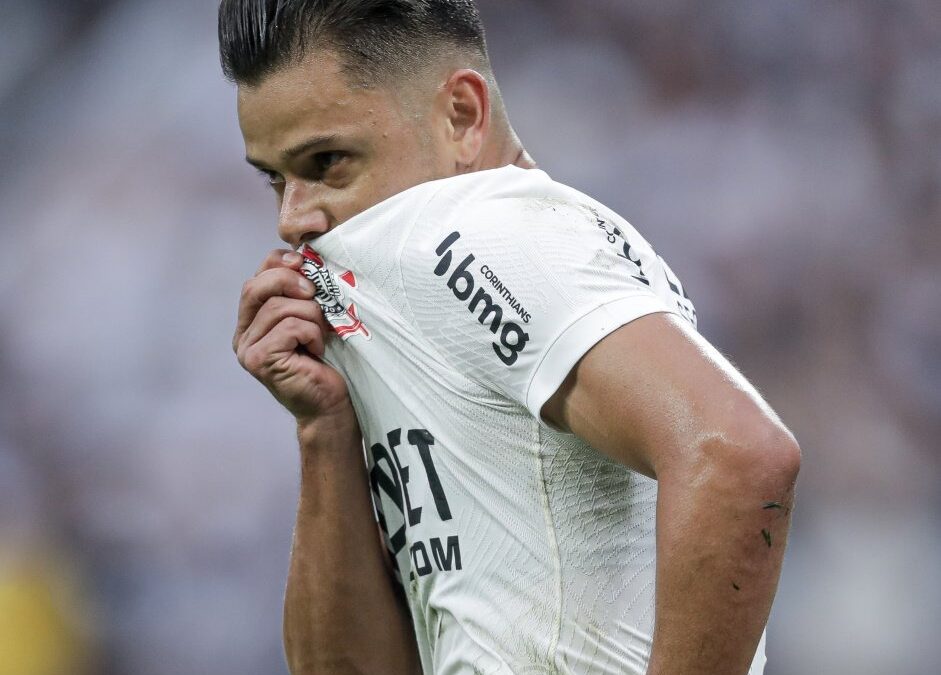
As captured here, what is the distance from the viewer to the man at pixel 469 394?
1031mm

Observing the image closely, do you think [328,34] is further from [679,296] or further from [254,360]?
[679,296]

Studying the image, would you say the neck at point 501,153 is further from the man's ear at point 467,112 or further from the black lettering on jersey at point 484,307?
the black lettering on jersey at point 484,307

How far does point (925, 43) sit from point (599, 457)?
3.47 m

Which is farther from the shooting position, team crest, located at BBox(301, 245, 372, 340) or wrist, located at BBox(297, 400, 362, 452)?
wrist, located at BBox(297, 400, 362, 452)

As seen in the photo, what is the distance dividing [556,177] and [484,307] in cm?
305

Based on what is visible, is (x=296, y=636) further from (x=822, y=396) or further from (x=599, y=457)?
(x=822, y=396)

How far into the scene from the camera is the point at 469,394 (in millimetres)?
1243

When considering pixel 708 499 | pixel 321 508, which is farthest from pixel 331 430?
pixel 708 499

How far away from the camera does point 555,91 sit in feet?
13.9

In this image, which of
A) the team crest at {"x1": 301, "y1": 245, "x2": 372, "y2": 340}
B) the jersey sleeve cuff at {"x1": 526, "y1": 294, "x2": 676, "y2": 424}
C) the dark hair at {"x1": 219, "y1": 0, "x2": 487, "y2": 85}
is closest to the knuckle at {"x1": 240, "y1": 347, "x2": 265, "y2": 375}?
the team crest at {"x1": 301, "y1": 245, "x2": 372, "y2": 340}

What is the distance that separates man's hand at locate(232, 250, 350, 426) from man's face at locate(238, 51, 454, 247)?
0.07 m

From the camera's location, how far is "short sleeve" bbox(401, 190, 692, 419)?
1115mm

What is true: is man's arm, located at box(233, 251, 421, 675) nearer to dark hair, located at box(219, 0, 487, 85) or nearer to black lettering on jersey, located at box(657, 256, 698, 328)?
dark hair, located at box(219, 0, 487, 85)

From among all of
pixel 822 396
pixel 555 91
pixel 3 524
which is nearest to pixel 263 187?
pixel 555 91
